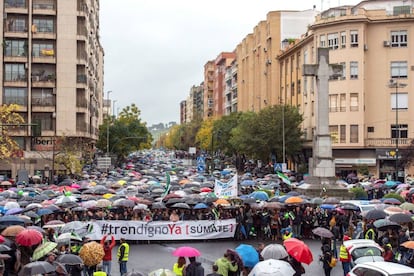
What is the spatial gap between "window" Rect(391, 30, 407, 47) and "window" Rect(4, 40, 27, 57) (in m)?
37.5

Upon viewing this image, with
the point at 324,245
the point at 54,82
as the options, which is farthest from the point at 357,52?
the point at 324,245

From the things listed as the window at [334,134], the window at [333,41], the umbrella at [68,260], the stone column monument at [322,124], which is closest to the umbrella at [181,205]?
the umbrella at [68,260]

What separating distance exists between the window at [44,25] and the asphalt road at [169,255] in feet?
157

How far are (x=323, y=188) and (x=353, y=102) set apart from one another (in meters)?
27.8

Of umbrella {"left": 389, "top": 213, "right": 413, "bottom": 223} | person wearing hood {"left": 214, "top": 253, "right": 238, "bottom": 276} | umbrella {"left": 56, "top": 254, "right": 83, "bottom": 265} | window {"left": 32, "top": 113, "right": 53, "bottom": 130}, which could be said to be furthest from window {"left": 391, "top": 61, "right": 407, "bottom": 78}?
umbrella {"left": 56, "top": 254, "right": 83, "bottom": 265}

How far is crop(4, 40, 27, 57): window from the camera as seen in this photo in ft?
222

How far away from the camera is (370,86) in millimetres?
64312

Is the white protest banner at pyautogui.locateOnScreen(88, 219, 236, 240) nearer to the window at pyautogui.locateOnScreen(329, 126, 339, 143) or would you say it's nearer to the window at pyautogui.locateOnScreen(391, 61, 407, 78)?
the window at pyautogui.locateOnScreen(329, 126, 339, 143)

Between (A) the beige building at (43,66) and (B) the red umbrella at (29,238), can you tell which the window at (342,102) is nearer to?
(A) the beige building at (43,66)

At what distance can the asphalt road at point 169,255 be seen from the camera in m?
20.1

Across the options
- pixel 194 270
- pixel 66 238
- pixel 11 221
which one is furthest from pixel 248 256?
pixel 11 221

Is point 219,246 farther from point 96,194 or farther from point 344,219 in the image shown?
point 96,194

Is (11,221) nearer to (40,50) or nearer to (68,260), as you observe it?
(68,260)

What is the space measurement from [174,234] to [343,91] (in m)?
42.3
